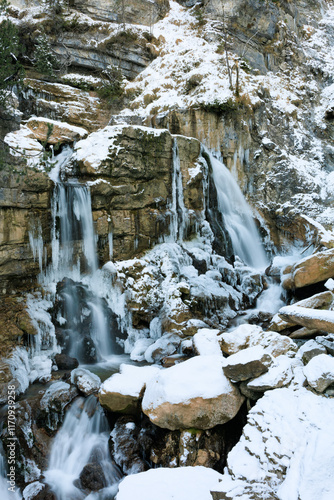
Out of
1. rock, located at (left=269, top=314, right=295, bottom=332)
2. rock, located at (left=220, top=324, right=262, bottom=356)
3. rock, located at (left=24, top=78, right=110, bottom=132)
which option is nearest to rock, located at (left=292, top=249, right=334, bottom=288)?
rock, located at (left=269, top=314, right=295, bottom=332)

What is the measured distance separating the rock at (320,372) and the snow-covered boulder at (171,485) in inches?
57.8

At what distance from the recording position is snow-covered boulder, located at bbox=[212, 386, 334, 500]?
2.56 meters

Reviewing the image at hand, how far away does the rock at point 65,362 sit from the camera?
690cm

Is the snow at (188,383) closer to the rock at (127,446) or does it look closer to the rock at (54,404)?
the rock at (127,446)

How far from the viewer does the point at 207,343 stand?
5.79m

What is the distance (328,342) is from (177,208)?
7.27 m

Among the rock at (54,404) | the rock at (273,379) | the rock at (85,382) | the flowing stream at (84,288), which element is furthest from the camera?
the rock at (85,382)

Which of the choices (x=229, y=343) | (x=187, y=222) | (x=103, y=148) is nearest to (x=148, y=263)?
(x=187, y=222)

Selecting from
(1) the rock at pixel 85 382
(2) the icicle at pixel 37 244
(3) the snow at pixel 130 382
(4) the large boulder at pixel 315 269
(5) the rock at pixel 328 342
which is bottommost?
(1) the rock at pixel 85 382

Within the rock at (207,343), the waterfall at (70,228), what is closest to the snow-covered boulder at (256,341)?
the rock at (207,343)

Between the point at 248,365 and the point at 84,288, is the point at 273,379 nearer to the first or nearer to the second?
the point at 248,365

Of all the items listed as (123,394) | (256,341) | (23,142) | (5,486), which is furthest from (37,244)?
(256,341)

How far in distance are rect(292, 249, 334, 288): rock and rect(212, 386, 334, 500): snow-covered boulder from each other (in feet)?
13.7

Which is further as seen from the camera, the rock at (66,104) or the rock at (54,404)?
the rock at (66,104)
